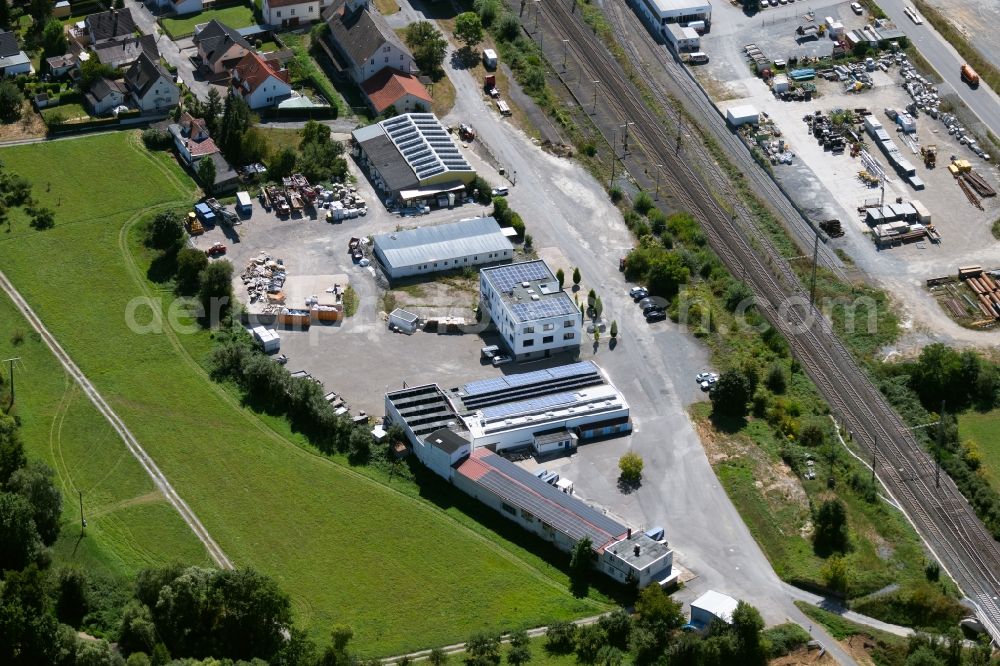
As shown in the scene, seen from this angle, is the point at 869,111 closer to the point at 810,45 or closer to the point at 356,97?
the point at 810,45

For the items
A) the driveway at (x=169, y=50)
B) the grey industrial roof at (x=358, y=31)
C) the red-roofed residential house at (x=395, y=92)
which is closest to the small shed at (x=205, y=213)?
the driveway at (x=169, y=50)

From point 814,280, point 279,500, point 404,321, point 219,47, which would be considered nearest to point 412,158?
point 404,321

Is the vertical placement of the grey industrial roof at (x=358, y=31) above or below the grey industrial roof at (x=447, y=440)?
above

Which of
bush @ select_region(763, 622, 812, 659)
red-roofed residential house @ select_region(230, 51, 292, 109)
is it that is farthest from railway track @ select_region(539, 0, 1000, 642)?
red-roofed residential house @ select_region(230, 51, 292, 109)

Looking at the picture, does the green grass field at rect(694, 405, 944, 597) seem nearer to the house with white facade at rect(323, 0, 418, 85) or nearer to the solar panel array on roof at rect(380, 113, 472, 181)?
the solar panel array on roof at rect(380, 113, 472, 181)

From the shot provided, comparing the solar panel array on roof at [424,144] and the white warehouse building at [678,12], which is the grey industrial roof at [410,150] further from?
the white warehouse building at [678,12]

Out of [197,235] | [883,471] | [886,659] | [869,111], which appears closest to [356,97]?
[197,235]

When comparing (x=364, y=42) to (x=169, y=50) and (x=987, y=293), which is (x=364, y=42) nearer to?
(x=169, y=50)
